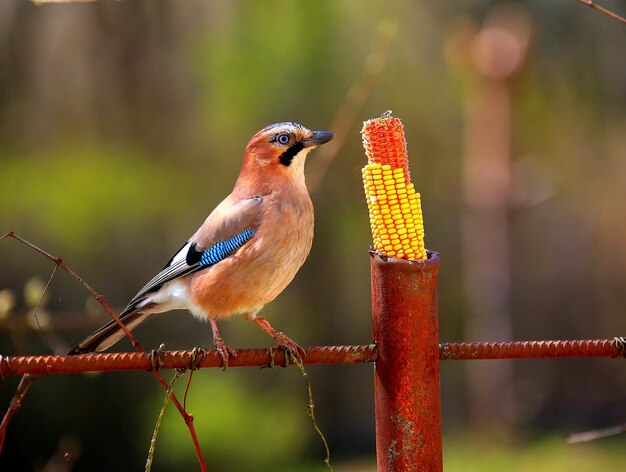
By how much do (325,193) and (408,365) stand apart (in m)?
3.85

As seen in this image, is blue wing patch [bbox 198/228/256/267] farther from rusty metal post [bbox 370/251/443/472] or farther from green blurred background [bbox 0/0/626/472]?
green blurred background [bbox 0/0/626/472]

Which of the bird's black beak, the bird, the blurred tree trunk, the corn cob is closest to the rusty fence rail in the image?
the corn cob

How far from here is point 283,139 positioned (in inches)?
110

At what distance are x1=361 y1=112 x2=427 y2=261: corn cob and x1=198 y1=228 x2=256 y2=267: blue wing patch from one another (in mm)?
821

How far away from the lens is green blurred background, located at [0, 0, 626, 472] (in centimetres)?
499

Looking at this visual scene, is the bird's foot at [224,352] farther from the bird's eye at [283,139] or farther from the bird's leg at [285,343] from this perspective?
the bird's eye at [283,139]

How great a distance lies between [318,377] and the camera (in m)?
5.78

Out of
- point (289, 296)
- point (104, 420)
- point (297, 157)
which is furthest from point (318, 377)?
point (297, 157)

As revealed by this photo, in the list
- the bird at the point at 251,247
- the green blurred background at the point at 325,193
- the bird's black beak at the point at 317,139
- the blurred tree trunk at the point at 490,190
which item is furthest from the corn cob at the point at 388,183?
the blurred tree trunk at the point at 490,190

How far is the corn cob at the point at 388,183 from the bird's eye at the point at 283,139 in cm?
95

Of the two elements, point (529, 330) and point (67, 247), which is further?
point (529, 330)

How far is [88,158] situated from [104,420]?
1414 millimetres

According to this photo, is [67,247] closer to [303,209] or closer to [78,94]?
[78,94]

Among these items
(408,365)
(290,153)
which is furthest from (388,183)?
(290,153)
